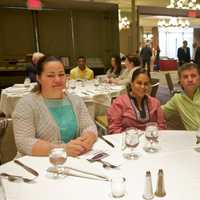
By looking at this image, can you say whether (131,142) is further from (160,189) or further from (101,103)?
(101,103)

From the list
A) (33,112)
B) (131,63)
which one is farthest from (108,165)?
(131,63)

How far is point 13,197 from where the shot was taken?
3.84 feet

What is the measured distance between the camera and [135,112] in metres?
2.43

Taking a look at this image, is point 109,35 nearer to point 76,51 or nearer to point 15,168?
point 76,51

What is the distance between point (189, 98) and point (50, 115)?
1223mm

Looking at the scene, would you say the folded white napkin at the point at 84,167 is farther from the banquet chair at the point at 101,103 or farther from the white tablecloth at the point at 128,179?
the banquet chair at the point at 101,103

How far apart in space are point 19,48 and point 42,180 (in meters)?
8.41

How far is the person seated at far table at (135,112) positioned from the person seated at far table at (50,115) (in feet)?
1.39

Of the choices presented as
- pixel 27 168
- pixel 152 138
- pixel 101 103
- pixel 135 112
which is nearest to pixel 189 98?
pixel 135 112

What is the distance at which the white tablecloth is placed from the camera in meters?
1.17

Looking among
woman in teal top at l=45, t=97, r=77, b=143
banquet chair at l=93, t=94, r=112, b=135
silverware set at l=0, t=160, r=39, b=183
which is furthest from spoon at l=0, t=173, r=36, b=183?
banquet chair at l=93, t=94, r=112, b=135

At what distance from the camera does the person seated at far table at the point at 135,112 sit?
2426mm

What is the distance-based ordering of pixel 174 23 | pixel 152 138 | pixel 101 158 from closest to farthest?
1. pixel 101 158
2. pixel 152 138
3. pixel 174 23

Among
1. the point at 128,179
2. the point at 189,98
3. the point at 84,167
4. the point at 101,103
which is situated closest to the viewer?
the point at 128,179
